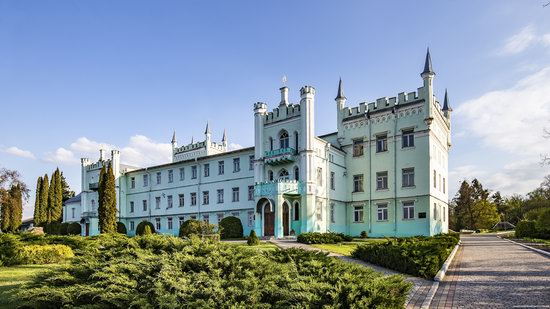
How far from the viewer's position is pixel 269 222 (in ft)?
112

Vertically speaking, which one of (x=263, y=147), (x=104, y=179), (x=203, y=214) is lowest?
(x=203, y=214)

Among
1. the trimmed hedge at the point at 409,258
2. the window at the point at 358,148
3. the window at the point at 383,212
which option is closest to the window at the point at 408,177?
the window at the point at 383,212

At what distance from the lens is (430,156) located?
33062 millimetres

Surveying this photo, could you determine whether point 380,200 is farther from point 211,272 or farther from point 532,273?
point 211,272

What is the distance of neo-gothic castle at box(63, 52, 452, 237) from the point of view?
3319 centimetres

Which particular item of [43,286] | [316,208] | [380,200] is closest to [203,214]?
[316,208]

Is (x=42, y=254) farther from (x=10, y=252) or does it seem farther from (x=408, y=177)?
(x=408, y=177)

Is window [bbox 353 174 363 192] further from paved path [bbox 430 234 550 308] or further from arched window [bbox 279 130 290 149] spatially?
paved path [bbox 430 234 550 308]

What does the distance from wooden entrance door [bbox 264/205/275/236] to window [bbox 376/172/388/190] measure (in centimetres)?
927

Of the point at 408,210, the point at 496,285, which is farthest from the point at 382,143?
the point at 496,285

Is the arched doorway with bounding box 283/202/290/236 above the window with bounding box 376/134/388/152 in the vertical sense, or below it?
below

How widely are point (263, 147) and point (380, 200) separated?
35.5 ft

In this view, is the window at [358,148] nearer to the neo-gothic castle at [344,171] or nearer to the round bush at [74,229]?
the neo-gothic castle at [344,171]

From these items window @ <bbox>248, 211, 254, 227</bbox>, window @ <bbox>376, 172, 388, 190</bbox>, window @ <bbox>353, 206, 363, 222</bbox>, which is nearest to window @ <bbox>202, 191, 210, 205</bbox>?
window @ <bbox>248, 211, 254, 227</bbox>
